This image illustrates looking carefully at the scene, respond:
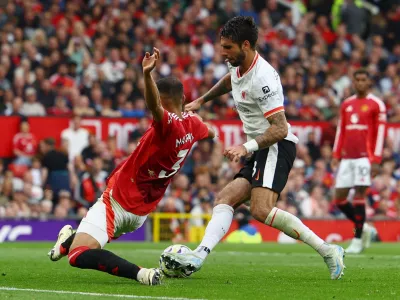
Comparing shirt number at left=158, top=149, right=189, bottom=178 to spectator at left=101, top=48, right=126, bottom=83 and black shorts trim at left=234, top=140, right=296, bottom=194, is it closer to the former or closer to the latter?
black shorts trim at left=234, top=140, right=296, bottom=194

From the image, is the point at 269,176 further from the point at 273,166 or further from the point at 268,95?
the point at 268,95

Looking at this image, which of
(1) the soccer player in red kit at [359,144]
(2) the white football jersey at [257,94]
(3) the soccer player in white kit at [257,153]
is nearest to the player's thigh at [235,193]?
(3) the soccer player in white kit at [257,153]

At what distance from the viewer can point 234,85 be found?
9508 millimetres

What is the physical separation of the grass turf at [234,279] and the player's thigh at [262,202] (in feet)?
1.90

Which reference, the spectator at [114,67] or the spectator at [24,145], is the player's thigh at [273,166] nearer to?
the spectator at [24,145]

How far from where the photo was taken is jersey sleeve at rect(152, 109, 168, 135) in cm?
818

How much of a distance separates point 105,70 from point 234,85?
1197 centimetres

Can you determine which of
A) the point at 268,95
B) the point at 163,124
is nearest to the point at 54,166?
the point at 268,95

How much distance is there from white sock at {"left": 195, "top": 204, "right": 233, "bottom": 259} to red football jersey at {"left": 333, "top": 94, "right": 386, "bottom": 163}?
18.6ft

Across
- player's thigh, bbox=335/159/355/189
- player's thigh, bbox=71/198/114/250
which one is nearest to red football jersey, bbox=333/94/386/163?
player's thigh, bbox=335/159/355/189

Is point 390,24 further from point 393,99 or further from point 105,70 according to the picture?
point 105,70

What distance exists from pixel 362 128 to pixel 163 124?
6.98 meters

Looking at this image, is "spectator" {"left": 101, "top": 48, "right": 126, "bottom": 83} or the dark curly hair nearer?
the dark curly hair

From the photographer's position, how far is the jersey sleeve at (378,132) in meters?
14.5
